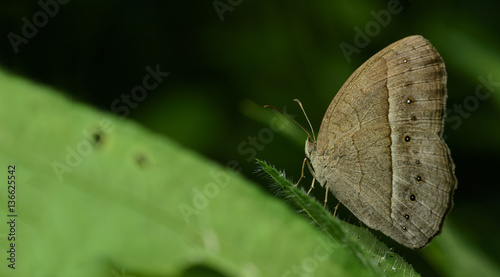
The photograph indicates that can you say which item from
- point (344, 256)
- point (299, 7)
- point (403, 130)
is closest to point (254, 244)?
point (344, 256)

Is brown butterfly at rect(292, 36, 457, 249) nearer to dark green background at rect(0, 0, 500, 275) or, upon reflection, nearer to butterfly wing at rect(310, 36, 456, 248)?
butterfly wing at rect(310, 36, 456, 248)

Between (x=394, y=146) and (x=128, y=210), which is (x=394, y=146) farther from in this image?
(x=128, y=210)

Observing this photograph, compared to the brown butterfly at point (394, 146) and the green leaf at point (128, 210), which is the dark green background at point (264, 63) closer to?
the brown butterfly at point (394, 146)

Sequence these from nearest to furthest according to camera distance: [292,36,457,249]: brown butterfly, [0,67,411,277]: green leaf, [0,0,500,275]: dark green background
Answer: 1. [0,67,411,277]: green leaf
2. [292,36,457,249]: brown butterfly
3. [0,0,500,275]: dark green background

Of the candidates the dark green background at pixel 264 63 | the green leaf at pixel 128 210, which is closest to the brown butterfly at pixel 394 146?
the dark green background at pixel 264 63

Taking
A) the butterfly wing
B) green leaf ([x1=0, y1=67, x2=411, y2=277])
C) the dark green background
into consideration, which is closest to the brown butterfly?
the butterfly wing

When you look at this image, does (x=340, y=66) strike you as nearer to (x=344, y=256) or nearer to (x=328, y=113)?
(x=328, y=113)
